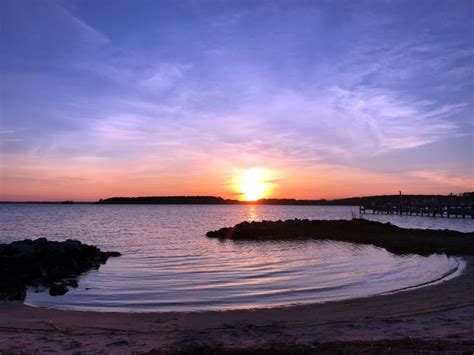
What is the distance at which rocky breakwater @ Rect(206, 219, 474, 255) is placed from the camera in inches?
1083

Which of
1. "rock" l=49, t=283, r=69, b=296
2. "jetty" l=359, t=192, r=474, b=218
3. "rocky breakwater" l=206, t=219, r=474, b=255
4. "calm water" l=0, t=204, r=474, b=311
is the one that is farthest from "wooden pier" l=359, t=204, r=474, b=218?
"rock" l=49, t=283, r=69, b=296

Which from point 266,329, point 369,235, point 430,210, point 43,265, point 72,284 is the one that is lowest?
point 72,284

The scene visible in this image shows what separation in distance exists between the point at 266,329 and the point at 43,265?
1550 centimetres

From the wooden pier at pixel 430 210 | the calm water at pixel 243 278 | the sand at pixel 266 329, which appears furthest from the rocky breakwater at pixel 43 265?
the wooden pier at pixel 430 210

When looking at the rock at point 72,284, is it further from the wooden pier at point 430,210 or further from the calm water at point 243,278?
Result: the wooden pier at point 430,210

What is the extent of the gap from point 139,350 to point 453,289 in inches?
410

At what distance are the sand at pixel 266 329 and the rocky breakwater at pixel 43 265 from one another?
10.6 ft

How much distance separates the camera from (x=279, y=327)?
10.2m

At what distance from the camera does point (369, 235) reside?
124ft

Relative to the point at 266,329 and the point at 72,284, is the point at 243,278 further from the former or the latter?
the point at 266,329

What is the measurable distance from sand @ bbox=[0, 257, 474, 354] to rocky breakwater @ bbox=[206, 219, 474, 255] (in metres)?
14.7

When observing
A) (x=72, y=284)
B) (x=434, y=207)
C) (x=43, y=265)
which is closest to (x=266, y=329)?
(x=72, y=284)

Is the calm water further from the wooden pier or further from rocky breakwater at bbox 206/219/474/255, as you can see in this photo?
the wooden pier

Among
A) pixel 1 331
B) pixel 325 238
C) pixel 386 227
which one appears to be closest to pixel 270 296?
pixel 1 331
